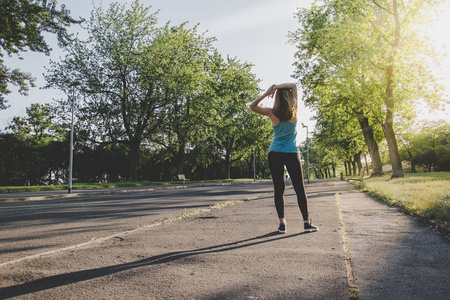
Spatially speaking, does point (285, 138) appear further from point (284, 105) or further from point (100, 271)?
point (100, 271)

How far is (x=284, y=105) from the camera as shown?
4.59m

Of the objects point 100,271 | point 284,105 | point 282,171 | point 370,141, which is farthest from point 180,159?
point 100,271

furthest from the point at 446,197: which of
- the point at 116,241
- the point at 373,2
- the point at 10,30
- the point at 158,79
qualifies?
the point at 158,79

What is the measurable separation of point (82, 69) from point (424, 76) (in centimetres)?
2773

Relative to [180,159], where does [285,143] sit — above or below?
below

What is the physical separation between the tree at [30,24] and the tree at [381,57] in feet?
54.4

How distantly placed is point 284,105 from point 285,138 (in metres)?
0.49

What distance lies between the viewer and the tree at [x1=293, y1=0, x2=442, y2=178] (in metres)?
17.3

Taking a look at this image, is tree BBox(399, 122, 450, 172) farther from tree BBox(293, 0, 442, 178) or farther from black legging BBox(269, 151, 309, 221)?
black legging BBox(269, 151, 309, 221)

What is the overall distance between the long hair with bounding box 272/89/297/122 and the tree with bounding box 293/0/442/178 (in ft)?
48.2

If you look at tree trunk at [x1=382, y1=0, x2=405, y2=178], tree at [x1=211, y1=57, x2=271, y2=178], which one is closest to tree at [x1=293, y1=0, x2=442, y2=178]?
tree trunk at [x1=382, y1=0, x2=405, y2=178]

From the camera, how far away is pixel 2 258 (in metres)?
3.39

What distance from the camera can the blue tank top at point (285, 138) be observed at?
4.61 metres

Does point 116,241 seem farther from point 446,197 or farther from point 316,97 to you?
point 316,97
